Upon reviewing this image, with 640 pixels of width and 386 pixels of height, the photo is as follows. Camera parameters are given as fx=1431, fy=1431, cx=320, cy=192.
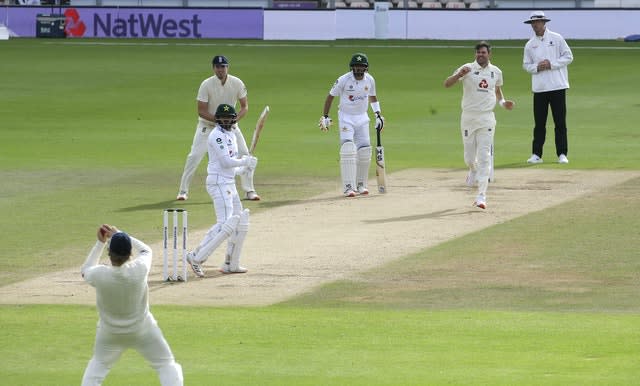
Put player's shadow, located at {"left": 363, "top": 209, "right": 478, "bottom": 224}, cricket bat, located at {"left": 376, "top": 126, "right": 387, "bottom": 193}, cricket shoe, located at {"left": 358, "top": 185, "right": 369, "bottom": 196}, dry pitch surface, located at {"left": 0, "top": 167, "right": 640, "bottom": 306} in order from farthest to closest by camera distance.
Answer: cricket shoe, located at {"left": 358, "top": 185, "right": 369, "bottom": 196}, cricket bat, located at {"left": 376, "top": 126, "right": 387, "bottom": 193}, player's shadow, located at {"left": 363, "top": 209, "right": 478, "bottom": 224}, dry pitch surface, located at {"left": 0, "top": 167, "right": 640, "bottom": 306}

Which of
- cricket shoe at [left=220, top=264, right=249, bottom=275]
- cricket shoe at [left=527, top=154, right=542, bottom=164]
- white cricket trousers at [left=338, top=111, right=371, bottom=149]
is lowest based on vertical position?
cricket shoe at [left=527, top=154, right=542, bottom=164]

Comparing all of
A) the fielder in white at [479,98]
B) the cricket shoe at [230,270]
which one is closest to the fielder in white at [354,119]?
the fielder in white at [479,98]

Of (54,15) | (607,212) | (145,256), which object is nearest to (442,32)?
(54,15)

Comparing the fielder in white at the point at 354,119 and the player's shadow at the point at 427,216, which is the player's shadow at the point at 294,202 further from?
the player's shadow at the point at 427,216

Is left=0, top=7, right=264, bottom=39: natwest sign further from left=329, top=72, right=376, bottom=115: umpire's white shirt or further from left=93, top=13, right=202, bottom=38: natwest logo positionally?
left=329, top=72, right=376, bottom=115: umpire's white shirt

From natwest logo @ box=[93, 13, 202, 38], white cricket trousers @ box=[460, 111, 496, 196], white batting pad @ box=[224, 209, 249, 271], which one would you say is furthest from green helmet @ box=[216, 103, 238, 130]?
natwest logo @ box=[93, 13, 202, 38]

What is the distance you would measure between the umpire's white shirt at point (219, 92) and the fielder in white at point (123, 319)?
10.5 m

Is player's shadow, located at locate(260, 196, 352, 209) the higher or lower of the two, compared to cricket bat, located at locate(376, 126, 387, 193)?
lower

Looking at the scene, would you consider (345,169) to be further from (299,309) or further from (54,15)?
(54,15)

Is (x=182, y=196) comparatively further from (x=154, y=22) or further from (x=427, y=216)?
(x=154, y=22)

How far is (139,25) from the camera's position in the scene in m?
58.7

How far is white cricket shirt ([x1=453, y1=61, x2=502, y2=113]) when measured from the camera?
20.4m

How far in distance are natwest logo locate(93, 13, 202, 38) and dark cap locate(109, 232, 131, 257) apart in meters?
49.4

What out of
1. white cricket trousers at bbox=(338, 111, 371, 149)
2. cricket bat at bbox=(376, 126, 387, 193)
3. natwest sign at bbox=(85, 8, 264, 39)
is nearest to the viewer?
white cricket trousers at bbox=(338, 111, 371, 149)
